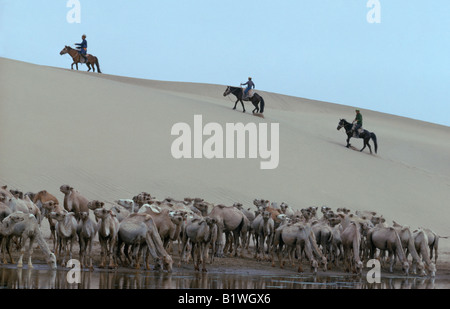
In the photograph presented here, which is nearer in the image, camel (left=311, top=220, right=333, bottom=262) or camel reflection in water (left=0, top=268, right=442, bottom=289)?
camel reflection in water (left=0, top=268, right=442, bottom=289)

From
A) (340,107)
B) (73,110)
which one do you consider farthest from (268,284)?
(340,107)

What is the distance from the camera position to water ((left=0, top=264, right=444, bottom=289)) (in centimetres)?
1416

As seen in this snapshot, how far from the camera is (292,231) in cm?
2005

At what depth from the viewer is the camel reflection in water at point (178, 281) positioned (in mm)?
14125

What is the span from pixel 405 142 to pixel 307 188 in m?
25.5

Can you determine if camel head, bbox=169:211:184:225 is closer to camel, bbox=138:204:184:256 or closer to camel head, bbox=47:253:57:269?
camel, bbox=138:204:184:256

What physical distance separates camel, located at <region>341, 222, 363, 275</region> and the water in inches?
30.8

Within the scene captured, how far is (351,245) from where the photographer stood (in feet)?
67.3

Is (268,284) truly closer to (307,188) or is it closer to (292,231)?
(292,231)

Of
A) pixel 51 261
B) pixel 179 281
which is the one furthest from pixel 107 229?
pixel 179 281

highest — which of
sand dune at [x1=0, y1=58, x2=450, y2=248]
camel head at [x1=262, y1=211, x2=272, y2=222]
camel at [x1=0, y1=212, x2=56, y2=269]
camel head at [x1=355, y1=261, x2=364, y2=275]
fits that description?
sand dune at [x1=0, y1=58, x2=450, y2=248]

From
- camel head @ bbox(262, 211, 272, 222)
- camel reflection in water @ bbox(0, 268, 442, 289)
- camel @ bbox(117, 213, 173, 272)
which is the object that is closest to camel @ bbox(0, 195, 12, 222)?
camel reflection in water @ bbox(0, 268, 442, 289)

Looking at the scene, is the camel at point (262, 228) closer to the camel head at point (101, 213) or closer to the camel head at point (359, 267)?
the camel head at point (359, 267)

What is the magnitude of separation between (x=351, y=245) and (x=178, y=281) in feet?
19.7
